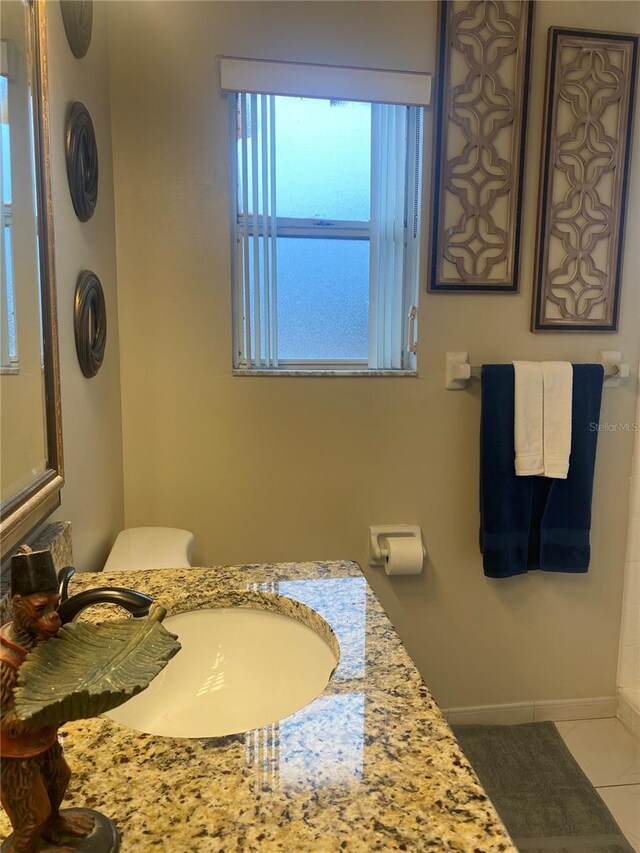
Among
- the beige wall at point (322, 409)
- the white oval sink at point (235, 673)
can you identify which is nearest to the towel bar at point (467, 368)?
the beige wall at point (322, 409)

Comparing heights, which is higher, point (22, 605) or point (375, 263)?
point (375, 263)

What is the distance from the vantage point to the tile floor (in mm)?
1646

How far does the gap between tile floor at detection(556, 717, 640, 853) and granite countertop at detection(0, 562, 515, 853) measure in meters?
1.37

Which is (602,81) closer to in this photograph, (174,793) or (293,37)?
(293,37)

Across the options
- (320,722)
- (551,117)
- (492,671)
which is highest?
(551,117)

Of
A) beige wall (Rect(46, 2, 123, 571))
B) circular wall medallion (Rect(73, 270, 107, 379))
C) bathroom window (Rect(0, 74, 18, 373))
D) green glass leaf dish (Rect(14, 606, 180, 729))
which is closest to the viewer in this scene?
green glass leaf dish (Rect(14, 606, 180, 729))

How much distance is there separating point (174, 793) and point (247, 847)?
0.31 feet

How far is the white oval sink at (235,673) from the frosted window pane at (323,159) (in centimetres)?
127

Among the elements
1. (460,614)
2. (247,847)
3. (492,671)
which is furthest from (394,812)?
(492,671)

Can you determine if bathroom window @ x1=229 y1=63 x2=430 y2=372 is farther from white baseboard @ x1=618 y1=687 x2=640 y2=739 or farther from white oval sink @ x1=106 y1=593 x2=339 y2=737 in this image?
white baseboard @ x1=618 y1=687 x2=640 y2=739

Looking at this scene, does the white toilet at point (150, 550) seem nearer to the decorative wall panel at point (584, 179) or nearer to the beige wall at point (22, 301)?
the beige wall at point (22, 301)

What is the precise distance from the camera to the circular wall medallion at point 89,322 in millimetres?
1226

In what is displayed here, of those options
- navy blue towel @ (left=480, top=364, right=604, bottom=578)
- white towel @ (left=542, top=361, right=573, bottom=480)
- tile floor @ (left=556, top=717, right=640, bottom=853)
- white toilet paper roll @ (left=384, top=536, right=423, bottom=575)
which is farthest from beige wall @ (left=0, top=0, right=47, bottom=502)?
tile floor @ (left=556, top=717, right=640, bottom=853)

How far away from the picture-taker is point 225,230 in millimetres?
1669
